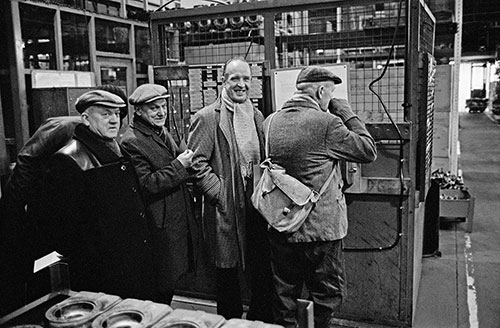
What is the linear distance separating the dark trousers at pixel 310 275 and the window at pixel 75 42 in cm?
436

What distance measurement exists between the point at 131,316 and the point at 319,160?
57.7 inches

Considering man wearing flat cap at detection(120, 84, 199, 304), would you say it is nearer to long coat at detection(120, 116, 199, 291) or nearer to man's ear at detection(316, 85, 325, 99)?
long coat at detection(120, 116, 199, 291)

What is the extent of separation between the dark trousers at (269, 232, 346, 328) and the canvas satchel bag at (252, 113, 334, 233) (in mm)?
155

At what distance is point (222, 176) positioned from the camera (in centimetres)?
305

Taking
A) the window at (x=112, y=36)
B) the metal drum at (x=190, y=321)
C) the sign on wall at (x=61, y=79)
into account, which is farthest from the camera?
the window at (x=112, y=36)

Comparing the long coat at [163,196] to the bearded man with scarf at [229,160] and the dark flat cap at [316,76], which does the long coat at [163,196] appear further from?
the dark flat cap at [316,76]

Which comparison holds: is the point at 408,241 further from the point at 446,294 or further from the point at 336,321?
the point at 446,294

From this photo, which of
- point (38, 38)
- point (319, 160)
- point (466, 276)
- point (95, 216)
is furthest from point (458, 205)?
point (38, 38)

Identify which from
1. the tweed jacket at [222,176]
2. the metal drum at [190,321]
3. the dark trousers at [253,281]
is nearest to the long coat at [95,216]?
the tweed jacket at [222,176]

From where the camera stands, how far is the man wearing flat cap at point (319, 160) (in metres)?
2.66

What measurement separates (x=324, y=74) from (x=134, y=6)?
5.53 meters

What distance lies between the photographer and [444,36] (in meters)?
6.82

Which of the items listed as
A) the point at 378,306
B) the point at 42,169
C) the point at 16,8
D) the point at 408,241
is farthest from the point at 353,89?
the point at 16,8

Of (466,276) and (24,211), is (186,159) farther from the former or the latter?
(466,276)
